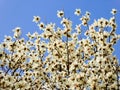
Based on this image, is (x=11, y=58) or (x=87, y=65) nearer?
(x=87, y=65)

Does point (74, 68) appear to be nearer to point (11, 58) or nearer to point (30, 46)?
point (11, 58)

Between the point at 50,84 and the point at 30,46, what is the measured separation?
272cm

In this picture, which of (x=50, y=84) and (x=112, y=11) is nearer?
(x=50, y=84)

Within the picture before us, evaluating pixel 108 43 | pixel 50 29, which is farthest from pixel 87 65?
pixel 50 29

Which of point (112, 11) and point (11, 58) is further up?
point (112, 11)

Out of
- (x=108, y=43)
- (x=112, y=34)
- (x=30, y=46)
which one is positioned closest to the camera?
(x=108, y=43)

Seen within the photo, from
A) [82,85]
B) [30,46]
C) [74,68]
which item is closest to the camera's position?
[82,85]

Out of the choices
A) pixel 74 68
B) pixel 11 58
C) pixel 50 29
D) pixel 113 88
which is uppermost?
pixel 50 29

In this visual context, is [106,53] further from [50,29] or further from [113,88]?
[50,29]

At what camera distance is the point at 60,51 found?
42.2 ft

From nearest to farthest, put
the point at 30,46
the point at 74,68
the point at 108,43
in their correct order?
the point at 74,68
the point at 108,43
the point at 30,46

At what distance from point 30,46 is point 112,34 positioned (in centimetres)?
341

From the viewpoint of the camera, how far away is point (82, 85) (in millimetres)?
9680

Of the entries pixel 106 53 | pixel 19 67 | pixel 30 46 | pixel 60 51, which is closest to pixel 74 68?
pixel 106 53
